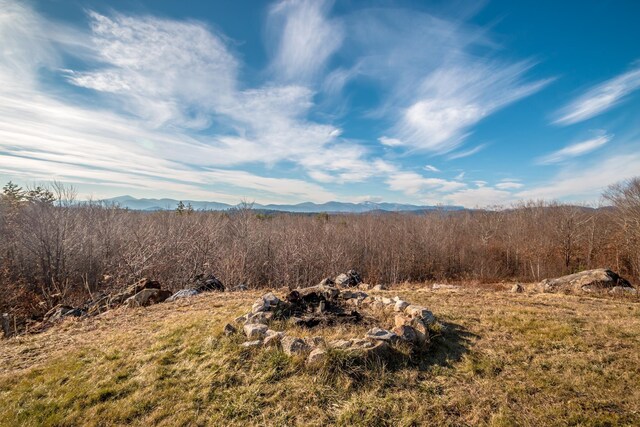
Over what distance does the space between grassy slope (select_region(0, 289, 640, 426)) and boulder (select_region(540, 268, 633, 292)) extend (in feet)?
23.8

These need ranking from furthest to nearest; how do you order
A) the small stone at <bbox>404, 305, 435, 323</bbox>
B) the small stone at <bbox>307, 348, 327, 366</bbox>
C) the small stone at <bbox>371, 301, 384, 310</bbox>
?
the small stone at <bbox>371, 301, 384, 310</bbox> < the small stone at <bbox>404, 305, 435, 323</bbox> < the small stone at <bbox>307, 348, 327, 366</bbox>

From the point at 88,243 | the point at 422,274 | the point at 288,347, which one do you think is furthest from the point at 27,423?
the point at 422,274

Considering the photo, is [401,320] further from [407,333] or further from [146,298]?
[146,298]

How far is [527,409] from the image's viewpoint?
355 cm

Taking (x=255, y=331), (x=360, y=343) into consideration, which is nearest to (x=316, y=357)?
(x=360, y=343)

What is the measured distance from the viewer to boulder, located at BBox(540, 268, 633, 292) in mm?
12156

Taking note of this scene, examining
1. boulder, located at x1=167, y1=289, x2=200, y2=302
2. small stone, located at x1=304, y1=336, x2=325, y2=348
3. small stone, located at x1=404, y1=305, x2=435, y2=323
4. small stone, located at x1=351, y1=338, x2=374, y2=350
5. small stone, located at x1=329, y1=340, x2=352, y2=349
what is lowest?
boulder, located at x1=167, y1=289, x2=200, y2=302

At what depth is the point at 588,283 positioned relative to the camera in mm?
12445

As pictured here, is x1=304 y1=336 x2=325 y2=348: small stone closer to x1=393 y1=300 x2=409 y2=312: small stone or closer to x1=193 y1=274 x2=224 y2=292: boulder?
x1=393 y1=300 x2=409 y2=312: small stone

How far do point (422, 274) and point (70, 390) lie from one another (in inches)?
998

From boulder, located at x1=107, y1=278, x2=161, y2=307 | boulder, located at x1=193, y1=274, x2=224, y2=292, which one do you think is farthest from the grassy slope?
boulder, located at x1=193, y1=274, x2=224, y2=292

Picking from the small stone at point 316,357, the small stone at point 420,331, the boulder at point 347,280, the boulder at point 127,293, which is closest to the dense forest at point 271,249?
the boulder at point 127,293

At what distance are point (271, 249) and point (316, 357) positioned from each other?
18.4 m

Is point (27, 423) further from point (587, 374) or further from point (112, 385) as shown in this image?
point (587, 374)
